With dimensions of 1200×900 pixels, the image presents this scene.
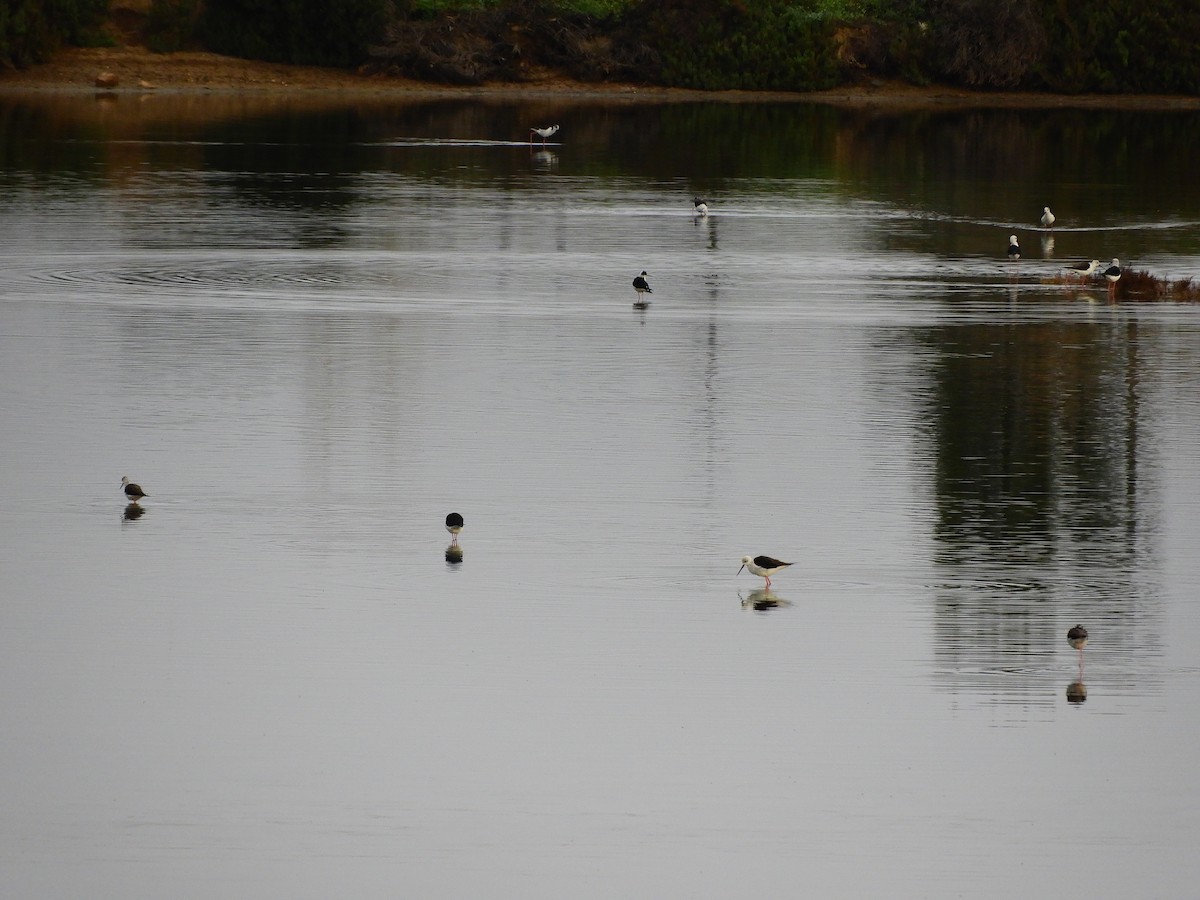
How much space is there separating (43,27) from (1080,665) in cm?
5568

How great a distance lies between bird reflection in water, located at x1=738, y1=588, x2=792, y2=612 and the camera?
10.9 metres

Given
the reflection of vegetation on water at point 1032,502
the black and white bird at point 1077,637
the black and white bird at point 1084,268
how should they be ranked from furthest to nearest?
the black and white bird at point 1084,268, the reflection of vegetation on water at point 1032,502, the black and white bird at point 1077,637

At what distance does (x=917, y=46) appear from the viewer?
68250mm

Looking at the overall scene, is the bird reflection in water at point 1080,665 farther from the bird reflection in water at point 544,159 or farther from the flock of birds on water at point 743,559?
the bird reflection in water at point 544,159

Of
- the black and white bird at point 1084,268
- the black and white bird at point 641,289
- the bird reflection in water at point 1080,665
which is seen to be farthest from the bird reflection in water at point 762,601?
the black and white bird at point 1084,268

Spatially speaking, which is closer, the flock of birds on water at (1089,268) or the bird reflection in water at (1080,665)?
the bird reflection in water at (1080,665)

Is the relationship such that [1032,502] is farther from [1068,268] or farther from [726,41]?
[726,41]

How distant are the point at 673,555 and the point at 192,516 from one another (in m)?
2.98

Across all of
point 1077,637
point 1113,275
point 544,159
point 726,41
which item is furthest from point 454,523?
point 726,41

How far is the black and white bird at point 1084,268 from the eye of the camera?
23.8m

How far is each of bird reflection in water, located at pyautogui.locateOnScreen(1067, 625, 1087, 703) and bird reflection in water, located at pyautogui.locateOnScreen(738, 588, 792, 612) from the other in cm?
159

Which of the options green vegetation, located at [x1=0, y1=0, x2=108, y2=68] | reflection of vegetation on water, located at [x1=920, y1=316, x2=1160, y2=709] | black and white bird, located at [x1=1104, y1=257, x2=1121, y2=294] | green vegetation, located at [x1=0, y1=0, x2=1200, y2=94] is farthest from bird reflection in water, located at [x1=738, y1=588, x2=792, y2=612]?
green vegetation, located at [x1=0, y1=0, x2=1200, y2=94]

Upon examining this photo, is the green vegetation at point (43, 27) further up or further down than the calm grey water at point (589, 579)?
further up

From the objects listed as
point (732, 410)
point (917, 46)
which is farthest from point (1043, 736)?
point (917, 46)
